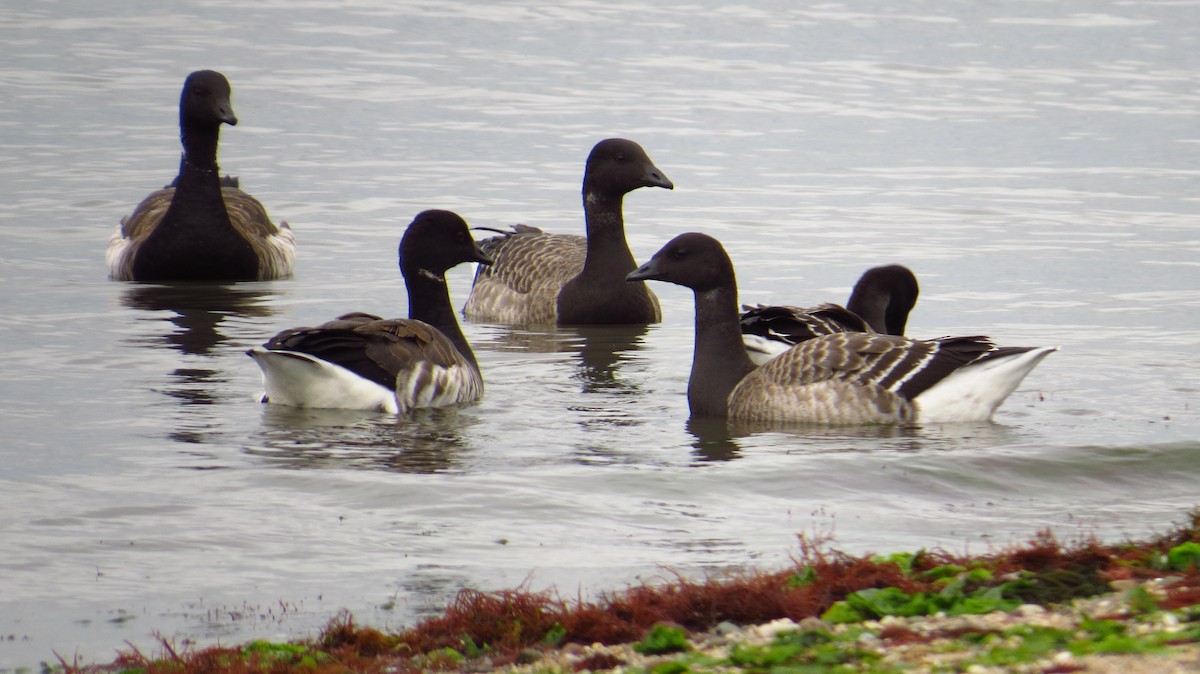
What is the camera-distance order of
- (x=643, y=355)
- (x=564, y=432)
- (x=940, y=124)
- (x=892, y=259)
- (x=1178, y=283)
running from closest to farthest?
(x=564, y=432) < (x=643, y=355) < (x=1178, y=283) < (x=892, y=259) < (x=940, y=124)

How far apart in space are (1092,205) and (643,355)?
39.1 ft

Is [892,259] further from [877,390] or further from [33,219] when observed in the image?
[33,219]

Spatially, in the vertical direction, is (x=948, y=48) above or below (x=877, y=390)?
above

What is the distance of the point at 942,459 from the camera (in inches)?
441

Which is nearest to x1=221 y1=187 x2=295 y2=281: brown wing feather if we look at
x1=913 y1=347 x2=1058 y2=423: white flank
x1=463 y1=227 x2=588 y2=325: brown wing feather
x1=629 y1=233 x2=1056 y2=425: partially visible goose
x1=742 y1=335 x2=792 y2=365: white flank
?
x1=463 y1=227 x2=588 y2=325: brown wing feather

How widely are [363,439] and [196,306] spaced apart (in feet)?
21.6

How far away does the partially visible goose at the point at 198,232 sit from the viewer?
19125 millimetres


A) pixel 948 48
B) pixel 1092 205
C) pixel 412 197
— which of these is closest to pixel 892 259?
pixel 1092 205

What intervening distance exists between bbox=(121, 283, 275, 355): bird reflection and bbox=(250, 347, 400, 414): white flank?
2.60m

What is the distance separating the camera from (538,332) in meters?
17.2

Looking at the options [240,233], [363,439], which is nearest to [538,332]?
[240,233]

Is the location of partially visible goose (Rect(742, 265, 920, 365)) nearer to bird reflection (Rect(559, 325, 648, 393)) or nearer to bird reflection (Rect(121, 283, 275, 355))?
bird reflection (Rect(559, 325, 648, 393))

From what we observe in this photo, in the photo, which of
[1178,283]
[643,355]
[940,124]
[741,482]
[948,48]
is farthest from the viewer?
[948,48]

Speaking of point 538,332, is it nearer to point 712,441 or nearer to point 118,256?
point 118,256
